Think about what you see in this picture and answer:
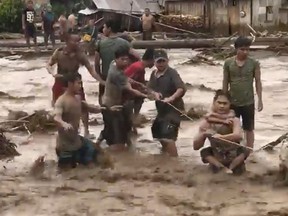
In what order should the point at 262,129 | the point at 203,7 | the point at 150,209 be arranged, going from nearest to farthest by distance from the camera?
the point at 150,209 → the point at 262,129 → the point at 203,7

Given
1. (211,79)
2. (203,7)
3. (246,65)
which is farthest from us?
(203,7)

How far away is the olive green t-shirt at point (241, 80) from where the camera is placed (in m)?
8.46

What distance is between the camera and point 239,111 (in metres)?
8.60

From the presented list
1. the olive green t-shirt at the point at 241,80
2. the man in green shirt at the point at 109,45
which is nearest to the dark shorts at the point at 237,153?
the olive green t-shirt at the point at 241,80

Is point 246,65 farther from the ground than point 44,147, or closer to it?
farther from the ground

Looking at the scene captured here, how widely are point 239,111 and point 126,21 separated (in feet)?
84.9

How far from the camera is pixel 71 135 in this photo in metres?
7.86

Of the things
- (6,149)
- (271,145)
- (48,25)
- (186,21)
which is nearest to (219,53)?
(48,25)

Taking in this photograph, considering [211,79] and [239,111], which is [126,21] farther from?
[239,111]

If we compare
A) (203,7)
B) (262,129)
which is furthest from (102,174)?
(203,7)

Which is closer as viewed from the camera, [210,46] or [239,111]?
[239,111]

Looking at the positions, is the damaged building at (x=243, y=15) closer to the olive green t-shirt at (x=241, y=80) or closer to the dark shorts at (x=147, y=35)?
the dark shorts at (x=147, y=35)

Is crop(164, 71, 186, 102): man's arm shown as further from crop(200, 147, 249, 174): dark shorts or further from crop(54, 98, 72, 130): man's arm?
crop(54, 98, 72, 130): man's arm

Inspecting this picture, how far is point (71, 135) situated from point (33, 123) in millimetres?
2975
